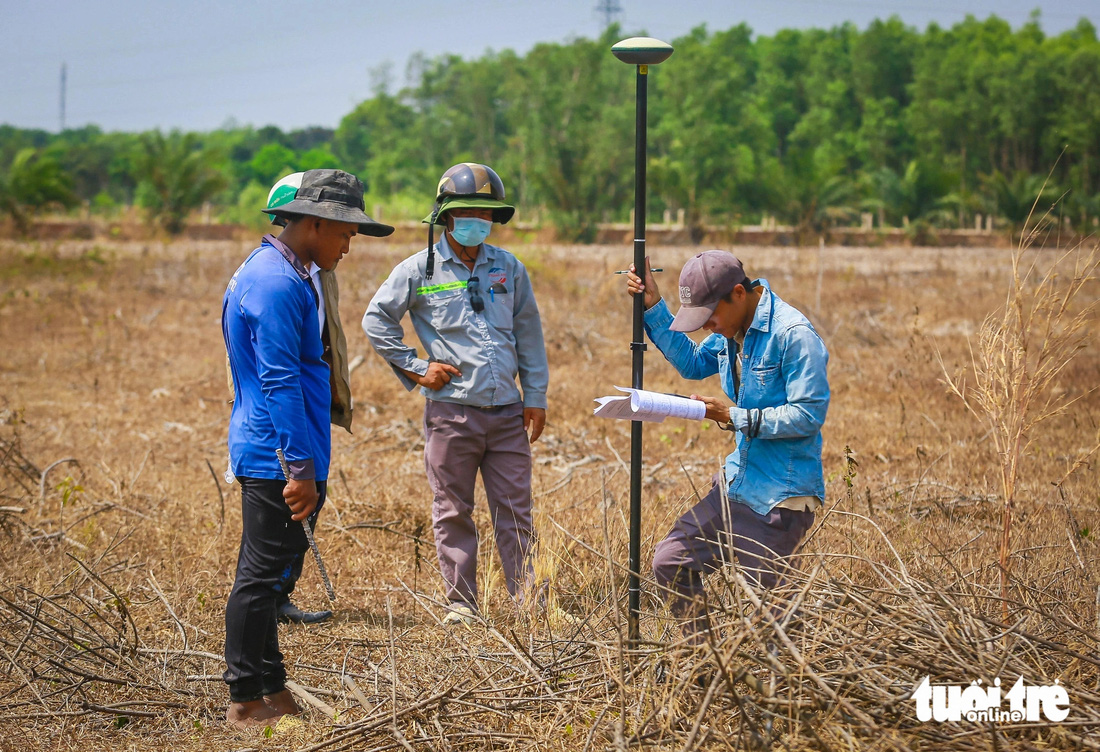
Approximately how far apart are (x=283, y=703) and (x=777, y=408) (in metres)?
1.97

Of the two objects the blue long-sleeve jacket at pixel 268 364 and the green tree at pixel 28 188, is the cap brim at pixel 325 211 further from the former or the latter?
the green tree at pixel 28 188

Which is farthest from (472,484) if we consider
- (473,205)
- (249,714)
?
(249,714)

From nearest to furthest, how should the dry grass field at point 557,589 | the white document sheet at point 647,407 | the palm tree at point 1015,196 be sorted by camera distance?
the dry grass field at point 557,589 < the white document sheet at point 647,407 < the palm tree at point 1015,196

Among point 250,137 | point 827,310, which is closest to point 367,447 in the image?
point 827,310

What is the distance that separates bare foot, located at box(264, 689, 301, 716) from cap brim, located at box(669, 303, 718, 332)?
1.85m

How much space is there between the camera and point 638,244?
3.36 meters

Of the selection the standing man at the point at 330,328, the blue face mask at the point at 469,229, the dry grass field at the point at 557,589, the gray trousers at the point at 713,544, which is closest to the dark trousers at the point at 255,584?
the dry grass field at the point at 557,589

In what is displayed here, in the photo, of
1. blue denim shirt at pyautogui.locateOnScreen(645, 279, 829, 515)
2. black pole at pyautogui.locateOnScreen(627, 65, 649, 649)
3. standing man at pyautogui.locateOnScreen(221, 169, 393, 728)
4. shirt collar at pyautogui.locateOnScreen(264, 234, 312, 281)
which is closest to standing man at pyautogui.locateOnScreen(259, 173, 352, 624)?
shirt collar at pyautogui.locateOnScreen(264, 234, 312, 281)

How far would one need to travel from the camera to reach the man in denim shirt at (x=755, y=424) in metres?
3.20

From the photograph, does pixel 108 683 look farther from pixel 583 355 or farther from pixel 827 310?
pixel 827 310

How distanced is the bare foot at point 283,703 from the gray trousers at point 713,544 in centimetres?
134

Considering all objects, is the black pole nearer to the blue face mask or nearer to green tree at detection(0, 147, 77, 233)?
the blue face mask

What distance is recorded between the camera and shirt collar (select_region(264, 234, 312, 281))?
3305 millimetres

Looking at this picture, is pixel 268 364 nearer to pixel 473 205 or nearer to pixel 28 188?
pixel 473 205
